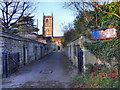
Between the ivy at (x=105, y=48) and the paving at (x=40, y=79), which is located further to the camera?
the ivy at (x=105, y=48)

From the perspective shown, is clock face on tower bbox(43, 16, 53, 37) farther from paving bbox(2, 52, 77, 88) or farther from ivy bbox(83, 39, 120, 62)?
ivy bbox(83, 39, 120, 62)

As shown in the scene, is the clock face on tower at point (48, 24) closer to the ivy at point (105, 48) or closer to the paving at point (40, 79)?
the paving at point (40, 79)

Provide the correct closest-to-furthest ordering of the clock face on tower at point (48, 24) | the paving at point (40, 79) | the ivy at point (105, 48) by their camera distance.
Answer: the paving at point (40, 79), the ivy at point (105, 48), the clock face on tower at point (48, 24)

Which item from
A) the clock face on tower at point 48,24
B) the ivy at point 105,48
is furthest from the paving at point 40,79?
the clock face on tower at point 48,24

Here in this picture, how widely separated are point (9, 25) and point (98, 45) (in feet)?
49.2

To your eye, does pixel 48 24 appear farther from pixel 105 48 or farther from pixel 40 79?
pixel 105 48

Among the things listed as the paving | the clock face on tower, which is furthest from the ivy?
the clock face on tower

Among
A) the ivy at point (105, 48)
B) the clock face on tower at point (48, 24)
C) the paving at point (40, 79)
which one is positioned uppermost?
the clock face on tower at point (48, 24)

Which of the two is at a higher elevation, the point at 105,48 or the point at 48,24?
the point at 48,24

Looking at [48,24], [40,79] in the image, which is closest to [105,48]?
[40,79]

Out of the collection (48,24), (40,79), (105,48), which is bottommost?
(40,79)

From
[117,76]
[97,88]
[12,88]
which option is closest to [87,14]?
[117,76]

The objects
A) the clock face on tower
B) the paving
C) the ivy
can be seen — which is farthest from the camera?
the clock face on tower

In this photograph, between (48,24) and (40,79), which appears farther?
(48,24)
